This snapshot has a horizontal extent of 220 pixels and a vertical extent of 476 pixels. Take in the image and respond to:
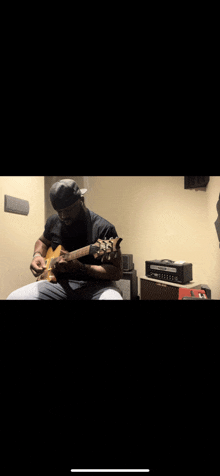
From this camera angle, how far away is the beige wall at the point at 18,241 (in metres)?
0.76

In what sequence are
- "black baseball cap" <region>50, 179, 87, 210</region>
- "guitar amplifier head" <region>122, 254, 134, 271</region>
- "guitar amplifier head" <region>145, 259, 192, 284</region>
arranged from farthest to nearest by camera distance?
"guitar amplifier head" <region>145, 259, 192, 284</region>, "guitar amplifier head" <region>122, 254, 134, 271</region>, "black baseball cap" <region>50, 179, 87, 210</region>

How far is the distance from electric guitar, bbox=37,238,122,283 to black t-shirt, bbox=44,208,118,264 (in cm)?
2

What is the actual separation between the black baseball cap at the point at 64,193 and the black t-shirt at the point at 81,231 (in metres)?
0.06

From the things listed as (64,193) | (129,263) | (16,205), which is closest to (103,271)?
(129,263)

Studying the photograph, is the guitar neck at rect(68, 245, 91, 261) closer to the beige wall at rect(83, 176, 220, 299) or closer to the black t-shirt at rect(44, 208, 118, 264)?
the black t-shirt at rect(44, 208, 118, 264)

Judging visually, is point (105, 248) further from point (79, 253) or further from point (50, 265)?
point (50, 265)

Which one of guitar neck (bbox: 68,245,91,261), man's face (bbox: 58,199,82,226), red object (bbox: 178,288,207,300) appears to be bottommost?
red object (bbox: 178,288,207,300)

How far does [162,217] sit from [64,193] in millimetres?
702

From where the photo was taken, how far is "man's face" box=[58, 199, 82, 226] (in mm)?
725

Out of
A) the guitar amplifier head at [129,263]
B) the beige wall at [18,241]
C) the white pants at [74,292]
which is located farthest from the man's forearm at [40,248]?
the guitar amplifier head at [129,263]

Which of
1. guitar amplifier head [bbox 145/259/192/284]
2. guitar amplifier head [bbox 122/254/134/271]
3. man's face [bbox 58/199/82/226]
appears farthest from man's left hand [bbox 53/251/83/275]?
guitar amplifier head [bbox 145/259/192/284]

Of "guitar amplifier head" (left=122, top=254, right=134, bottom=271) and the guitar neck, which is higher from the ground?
the guitar neck
